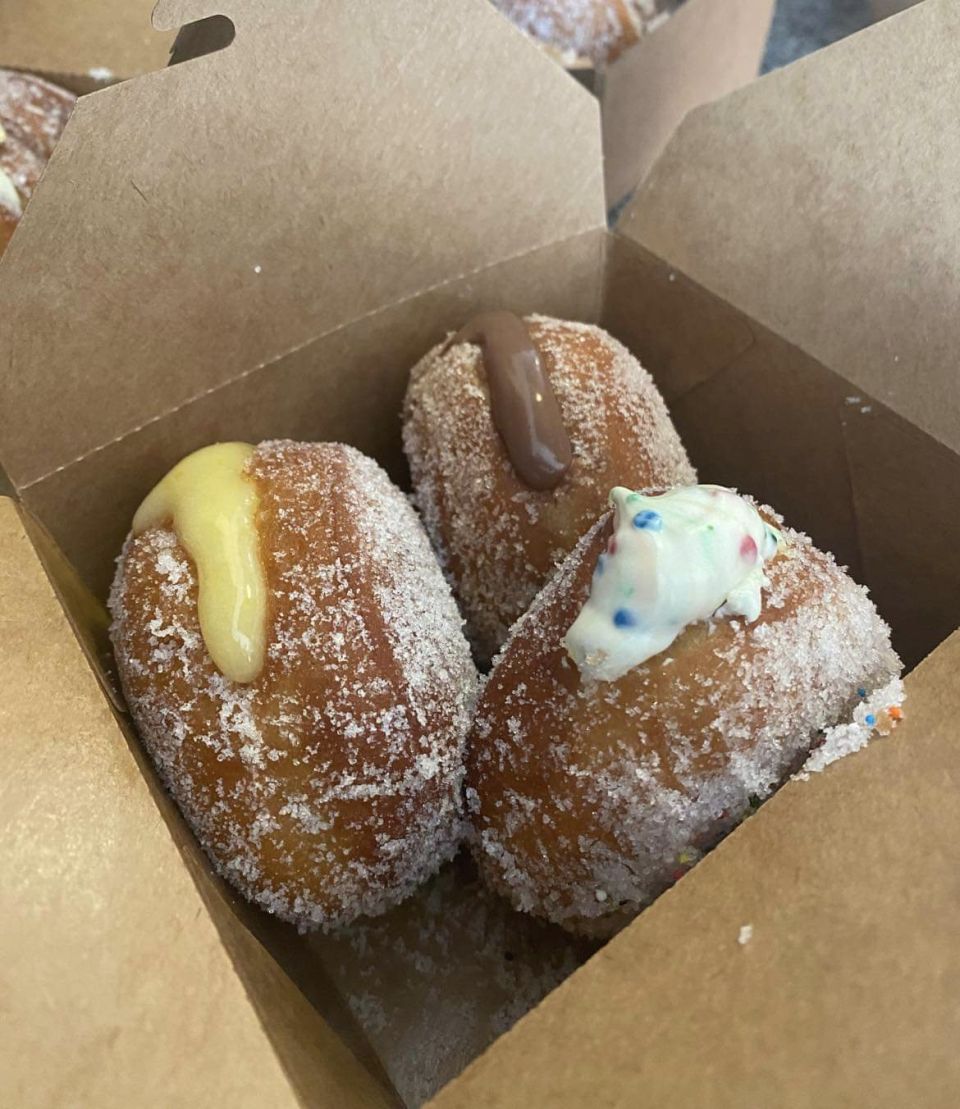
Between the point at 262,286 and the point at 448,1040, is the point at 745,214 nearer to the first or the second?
the point at 262,286

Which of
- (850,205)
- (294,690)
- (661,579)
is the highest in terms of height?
(850,205)

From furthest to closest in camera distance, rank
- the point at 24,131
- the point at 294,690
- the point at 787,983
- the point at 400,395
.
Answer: the point at 24,131 < the point at 400,395 < the point at 294,690 < the point at 787,983

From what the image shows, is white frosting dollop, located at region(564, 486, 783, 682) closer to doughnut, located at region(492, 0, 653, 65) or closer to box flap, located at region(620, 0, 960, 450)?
box flap, located at region(620, 0, 960, 450)

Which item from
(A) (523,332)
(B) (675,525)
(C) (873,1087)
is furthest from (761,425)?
(C) (873,1087)

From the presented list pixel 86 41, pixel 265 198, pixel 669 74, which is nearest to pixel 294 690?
pixel 265 198

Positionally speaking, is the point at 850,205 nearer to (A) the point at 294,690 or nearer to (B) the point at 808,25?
(A) the point at 294,690

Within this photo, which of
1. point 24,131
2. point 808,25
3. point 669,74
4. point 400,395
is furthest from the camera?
point 808,25

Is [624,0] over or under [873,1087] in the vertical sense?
over

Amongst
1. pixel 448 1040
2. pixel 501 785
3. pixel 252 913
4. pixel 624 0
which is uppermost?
pixel 624 0
